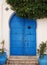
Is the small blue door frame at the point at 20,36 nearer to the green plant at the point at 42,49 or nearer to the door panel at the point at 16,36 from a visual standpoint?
the door panel at the point at 16,36

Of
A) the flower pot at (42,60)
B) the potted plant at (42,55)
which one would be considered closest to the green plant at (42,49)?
the potted plant at (42,55)

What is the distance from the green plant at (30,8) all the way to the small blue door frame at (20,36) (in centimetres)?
59

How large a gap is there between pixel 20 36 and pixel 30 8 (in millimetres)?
1806

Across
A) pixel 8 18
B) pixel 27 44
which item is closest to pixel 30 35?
pixel 27 44

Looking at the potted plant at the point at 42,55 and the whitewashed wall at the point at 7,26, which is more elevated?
the whitewashed wall at the point at 7,26

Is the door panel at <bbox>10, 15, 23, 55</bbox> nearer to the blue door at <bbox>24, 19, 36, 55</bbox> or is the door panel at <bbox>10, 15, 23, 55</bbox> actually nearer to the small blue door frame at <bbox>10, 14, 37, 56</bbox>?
the small blue door frame at <bbox>10, 14, 37, 56</bbox>

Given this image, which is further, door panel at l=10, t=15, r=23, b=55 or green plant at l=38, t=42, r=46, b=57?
door panel at l=10, t=15, r=23, b=55

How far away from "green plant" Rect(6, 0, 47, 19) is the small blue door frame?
0.59 metres

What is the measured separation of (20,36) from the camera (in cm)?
1702

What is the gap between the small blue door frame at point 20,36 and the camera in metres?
17.0

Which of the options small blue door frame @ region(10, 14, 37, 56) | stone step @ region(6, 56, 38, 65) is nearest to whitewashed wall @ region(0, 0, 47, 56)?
small blue door frame @ region(10, 14, 37, 56)

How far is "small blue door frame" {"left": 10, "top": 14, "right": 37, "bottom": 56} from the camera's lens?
1695cm

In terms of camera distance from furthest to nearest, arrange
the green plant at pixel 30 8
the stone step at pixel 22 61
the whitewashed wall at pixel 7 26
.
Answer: the whitewashed wall at pixel 7 26 < the green plant at pixel 30 8 < the stone step at pixel 22 61

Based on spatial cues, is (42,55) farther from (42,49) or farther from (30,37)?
(30,37)
